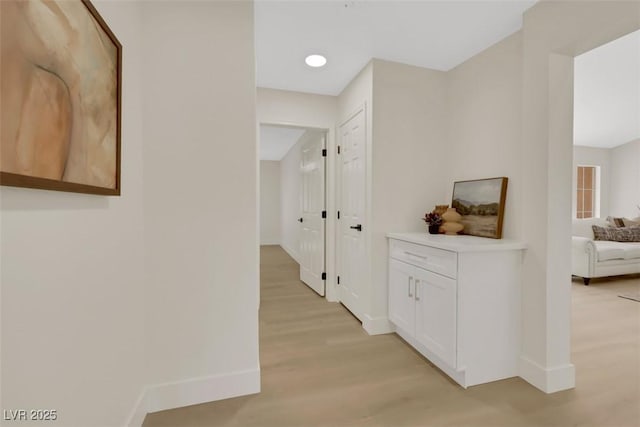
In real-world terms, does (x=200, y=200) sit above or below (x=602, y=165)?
below

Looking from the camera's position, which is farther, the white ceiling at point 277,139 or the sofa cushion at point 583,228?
the white ceiling at point 277,139

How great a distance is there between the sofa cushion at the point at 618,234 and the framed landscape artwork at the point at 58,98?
634cm

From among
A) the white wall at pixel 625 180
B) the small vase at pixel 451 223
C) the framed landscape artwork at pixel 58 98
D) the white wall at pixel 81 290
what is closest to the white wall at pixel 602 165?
the white wall at pixel 625 180

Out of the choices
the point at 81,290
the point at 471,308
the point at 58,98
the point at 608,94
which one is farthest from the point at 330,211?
the point at 608,94

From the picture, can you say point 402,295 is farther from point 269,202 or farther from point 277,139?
point 269,202

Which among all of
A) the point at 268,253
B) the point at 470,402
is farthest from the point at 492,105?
the point at 268,253

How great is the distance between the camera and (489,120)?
7.68 feet

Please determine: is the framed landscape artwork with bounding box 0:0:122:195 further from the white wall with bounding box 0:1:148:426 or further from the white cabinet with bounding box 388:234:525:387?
the white cabinet with bounding box 388:234:525:387

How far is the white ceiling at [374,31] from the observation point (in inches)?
76.0

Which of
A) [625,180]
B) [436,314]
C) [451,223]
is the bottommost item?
[436,314]

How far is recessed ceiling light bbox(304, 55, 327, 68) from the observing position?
2.57 metres

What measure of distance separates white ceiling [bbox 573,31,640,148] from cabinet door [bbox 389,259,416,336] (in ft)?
10.2

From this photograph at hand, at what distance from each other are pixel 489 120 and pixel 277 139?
403cm

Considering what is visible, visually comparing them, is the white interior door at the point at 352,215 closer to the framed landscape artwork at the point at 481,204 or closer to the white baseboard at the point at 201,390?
the framed landscape artwork at the point at 481,204
